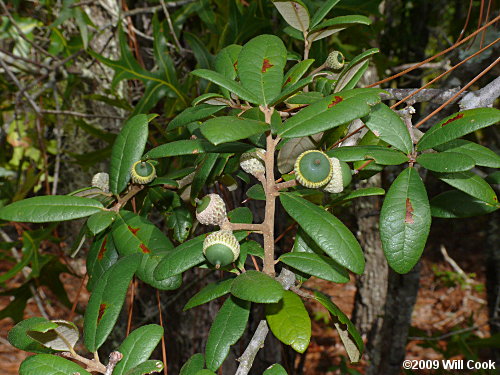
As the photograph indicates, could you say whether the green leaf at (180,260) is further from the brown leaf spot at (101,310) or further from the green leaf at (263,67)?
the green leaf at (263,67)

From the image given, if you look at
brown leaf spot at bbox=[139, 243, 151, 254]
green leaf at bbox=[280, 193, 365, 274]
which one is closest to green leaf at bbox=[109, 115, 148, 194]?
brown leaf spot at bbox=[139, 243, 151, 254]

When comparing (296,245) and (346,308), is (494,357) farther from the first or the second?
(346,308)

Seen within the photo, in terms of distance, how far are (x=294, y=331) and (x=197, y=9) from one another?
134cm

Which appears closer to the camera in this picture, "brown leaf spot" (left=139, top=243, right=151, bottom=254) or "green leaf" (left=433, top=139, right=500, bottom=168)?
"green leaf" (left=433, top=139, right=500, bottom=168)

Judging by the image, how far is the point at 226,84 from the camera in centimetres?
61

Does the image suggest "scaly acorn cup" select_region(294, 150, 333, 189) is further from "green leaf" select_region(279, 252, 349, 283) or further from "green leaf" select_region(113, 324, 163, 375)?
"green leaf" select_region(113, 324, 163, 375)

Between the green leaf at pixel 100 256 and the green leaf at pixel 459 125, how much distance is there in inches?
22.8

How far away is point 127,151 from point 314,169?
16.2 inches

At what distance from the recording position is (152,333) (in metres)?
0.67

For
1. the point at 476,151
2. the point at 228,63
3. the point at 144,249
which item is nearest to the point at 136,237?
the point at 144,249

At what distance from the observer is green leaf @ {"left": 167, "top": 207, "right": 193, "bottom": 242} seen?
0.86 metres

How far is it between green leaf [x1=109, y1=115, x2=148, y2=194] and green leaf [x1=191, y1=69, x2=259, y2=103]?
0.89 feet

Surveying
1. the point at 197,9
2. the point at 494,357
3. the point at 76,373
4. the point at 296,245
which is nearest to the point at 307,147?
the point at 296,245

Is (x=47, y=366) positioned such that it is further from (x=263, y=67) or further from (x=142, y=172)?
(x=263, y=67)
